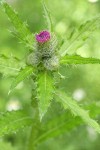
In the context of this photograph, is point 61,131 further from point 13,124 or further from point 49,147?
point 49,147

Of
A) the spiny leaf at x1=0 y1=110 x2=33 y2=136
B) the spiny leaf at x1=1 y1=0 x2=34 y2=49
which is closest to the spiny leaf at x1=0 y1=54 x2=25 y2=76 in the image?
the spiny leaf at x1=1 y1=0 x2=34 y2=49

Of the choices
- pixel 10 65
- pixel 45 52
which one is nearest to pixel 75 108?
pixel 45 52

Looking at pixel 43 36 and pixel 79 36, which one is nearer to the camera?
pixel 43 36

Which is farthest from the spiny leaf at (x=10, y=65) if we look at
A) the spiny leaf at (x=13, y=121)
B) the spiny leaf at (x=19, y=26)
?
the spiny leaf at (x=13, y=121)

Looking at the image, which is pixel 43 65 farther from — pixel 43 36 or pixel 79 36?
pixel 79 36

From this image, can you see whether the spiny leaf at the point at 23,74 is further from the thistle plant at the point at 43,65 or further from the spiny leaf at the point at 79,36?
the spiny leaf at the point at 79,36

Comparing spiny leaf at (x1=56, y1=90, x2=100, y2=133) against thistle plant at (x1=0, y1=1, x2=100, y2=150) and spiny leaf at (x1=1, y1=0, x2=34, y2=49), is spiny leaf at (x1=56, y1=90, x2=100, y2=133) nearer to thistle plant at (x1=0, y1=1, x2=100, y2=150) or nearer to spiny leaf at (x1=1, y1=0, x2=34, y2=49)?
thistle plant at (x1=0, y1=1, x2=100, y2=150)

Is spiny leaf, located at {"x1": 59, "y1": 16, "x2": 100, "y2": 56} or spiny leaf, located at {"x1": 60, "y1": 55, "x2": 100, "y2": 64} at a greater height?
spiny leaf, located at {"x1": 59, "y1": 16, "x2": 100, "y2": 56}

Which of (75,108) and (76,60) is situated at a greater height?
(76,60)
